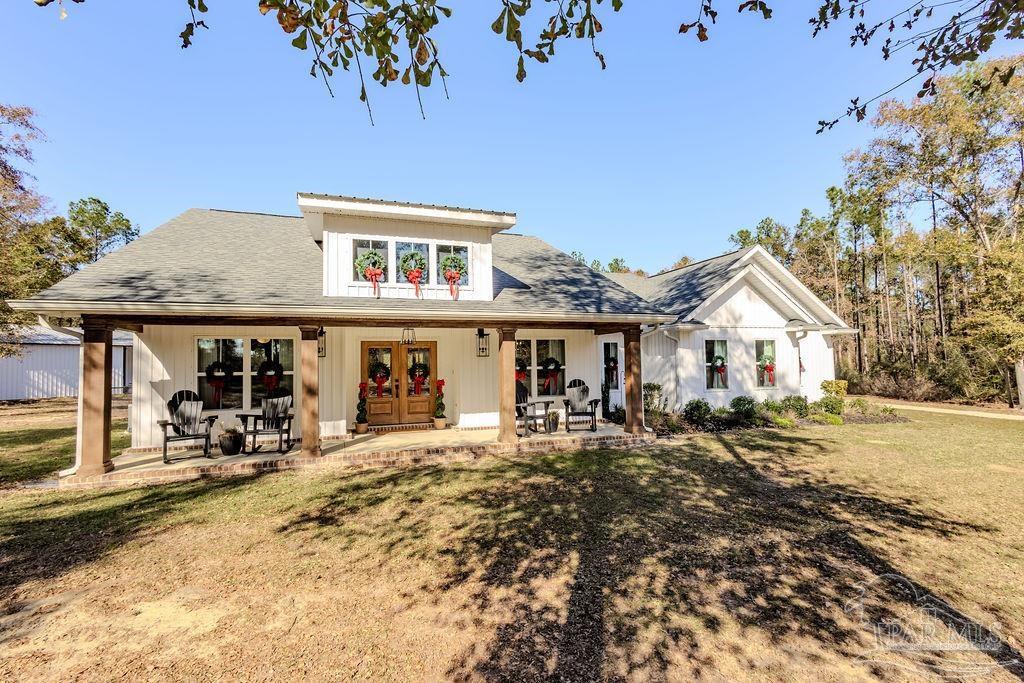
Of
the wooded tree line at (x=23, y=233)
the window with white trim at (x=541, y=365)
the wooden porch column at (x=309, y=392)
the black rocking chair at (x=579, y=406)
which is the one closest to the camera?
the wooden porch column at (x=309, y=392)

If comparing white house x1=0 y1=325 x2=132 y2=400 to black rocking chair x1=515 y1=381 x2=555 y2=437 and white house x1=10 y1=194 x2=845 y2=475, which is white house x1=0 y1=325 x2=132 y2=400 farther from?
black rocking chair x1=515 y1=381 x2=555 y2=437

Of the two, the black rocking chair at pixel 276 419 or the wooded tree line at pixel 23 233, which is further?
the wooded tree line at pixel 23 233

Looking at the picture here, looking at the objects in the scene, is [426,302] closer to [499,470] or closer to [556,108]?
[499,470]

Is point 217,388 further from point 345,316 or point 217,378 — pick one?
point 345,316

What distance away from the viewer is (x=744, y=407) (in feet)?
42.5

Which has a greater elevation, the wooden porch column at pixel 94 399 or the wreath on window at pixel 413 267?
the wreath on window at pixel 413 267

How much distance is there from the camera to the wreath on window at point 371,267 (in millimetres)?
8742

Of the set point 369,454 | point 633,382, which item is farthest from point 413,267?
point 633,382

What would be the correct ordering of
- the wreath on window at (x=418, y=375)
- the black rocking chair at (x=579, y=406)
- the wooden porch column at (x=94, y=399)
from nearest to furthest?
1. the wooden porch column at (x=94, y=399)
2. the black rocking chair at (x=579, y=406)
3. the wreath on window at (x=418, y=375)

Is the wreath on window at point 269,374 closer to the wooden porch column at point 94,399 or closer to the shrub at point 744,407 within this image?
the wooden porch column at point 94,399

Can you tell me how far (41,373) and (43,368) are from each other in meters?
0.26

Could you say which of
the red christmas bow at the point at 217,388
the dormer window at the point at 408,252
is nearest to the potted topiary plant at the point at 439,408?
the dormer window at the point at 408,252

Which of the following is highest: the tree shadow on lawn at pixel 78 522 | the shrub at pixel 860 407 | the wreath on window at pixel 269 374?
the wreath on window at pixel 269 374

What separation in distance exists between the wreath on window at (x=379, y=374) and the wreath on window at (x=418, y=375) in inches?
22.7
